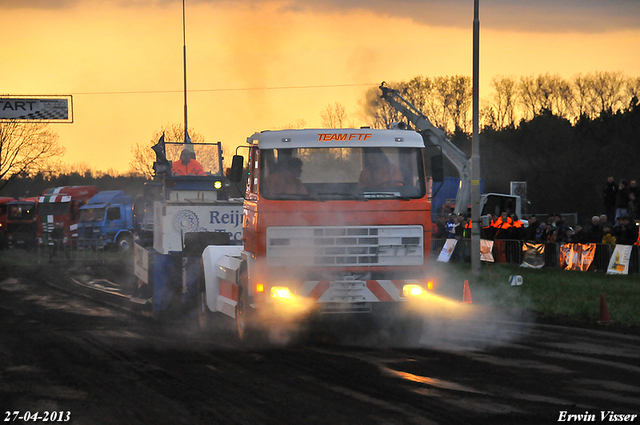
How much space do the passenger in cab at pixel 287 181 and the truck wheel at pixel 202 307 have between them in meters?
3.27

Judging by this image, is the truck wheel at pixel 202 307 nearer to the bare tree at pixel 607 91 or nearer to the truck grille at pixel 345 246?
the truck grille at pixel 345 246

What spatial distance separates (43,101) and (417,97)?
1407 inches

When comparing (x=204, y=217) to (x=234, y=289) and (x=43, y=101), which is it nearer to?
(x=234, y=289)

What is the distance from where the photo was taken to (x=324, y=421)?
693cm

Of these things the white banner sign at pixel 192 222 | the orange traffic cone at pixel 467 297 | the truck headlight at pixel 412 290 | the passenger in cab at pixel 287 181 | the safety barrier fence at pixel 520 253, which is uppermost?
the passenger in cab at pixel 287 181

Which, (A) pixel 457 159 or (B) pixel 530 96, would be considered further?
(B) pixel 530 96

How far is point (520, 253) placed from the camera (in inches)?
974

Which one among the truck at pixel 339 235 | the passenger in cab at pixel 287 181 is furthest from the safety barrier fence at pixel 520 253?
the passenger in cab at pixel 287 181

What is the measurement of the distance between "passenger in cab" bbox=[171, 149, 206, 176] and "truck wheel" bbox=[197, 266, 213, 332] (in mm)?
3518

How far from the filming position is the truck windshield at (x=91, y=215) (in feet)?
140

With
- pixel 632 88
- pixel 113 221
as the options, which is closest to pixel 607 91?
pixel 632 88

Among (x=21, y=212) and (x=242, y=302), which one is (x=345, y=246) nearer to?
(x=242, y=302)

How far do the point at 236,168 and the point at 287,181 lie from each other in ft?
3.13

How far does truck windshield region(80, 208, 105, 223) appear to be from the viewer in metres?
42.5
